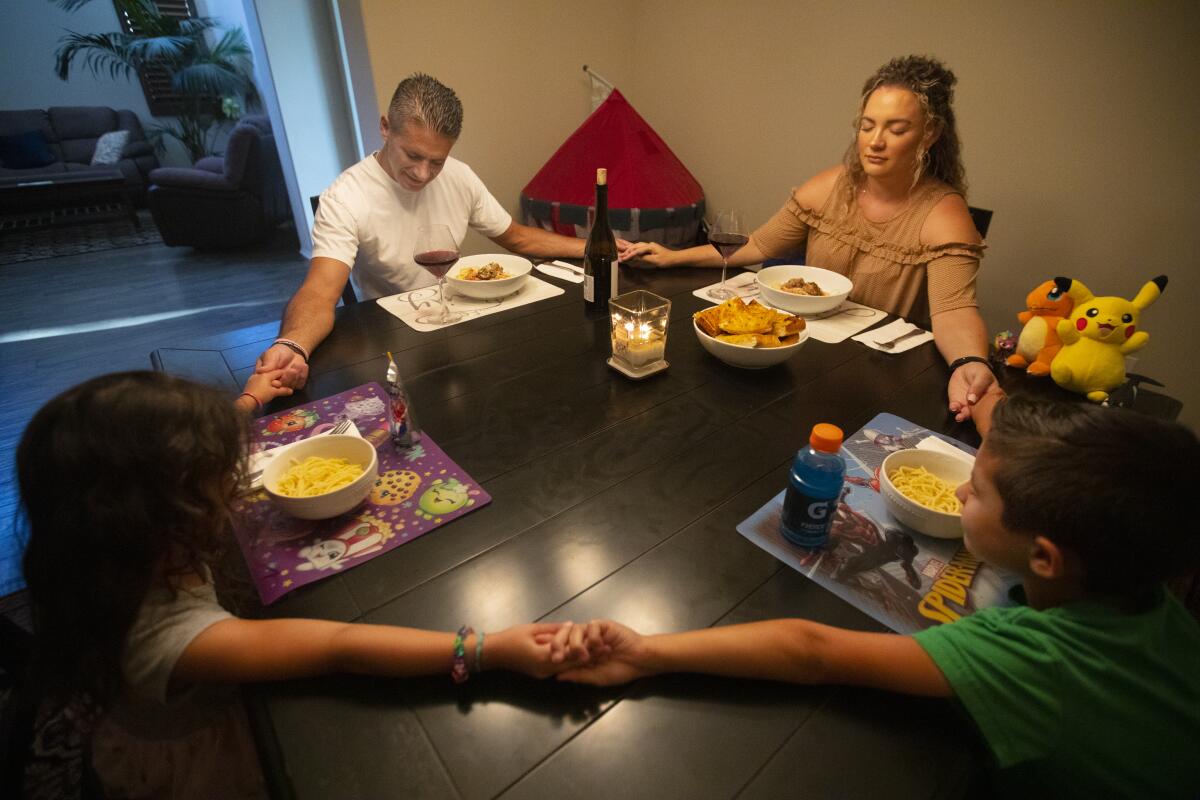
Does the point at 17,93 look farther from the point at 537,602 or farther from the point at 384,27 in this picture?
the point at 537,602

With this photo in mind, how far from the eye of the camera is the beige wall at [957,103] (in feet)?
6.36

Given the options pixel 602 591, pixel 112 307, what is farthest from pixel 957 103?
pixel 112 307

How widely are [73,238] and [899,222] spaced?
6760mm

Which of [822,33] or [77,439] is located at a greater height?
[822,33]

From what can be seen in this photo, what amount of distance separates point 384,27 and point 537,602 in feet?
8.52

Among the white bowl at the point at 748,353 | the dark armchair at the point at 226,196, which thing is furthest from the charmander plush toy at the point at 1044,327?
the dark armchair at the point at 226,196

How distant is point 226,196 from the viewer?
4.68 metres

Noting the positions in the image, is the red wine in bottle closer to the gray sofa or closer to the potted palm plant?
the potted palm plant

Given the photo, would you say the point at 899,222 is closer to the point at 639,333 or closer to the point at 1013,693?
the point at 639,333

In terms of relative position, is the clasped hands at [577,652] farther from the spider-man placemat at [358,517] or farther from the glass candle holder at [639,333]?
the glass candle holder at [639,333]

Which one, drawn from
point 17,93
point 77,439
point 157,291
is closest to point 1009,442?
point 77,439

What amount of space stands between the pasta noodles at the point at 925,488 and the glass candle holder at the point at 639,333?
53 centimetres

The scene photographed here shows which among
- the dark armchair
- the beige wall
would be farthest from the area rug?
the beige wall

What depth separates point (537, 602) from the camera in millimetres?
760
